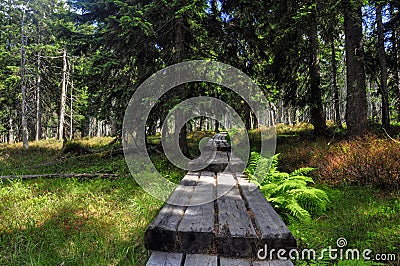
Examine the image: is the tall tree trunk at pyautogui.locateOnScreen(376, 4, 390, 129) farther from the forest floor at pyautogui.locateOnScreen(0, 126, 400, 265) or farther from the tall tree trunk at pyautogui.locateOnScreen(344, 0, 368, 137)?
the forest floor at pyautogui.locateOnScreen(0, 126, 400, 265)

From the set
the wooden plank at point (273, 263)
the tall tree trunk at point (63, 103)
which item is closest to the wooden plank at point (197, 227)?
the wooden plank at point (273, 263)

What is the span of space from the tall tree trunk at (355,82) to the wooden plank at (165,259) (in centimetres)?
887

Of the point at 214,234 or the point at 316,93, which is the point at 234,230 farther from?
the point at 316,93

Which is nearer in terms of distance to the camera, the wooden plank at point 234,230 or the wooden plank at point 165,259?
the wooden plank at point 165,259

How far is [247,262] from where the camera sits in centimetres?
220

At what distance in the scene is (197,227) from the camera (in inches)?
96.3

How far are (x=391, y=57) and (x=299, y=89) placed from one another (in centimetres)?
496

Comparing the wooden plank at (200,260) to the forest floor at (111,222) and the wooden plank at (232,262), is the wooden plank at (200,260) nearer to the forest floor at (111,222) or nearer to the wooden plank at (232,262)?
the wooden plank at (232,262)

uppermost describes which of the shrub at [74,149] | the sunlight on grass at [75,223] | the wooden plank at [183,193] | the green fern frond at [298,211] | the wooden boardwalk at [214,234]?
the shrub at [74,149]

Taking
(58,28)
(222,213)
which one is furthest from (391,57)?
(58,28)

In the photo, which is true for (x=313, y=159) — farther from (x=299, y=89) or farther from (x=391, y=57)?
(x=391, y=57)

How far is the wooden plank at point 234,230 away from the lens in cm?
229

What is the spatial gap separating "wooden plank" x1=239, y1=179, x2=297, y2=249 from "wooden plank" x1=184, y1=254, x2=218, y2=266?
482 millimetres

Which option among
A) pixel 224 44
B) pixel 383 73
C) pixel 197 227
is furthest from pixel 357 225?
pixel 383 73
